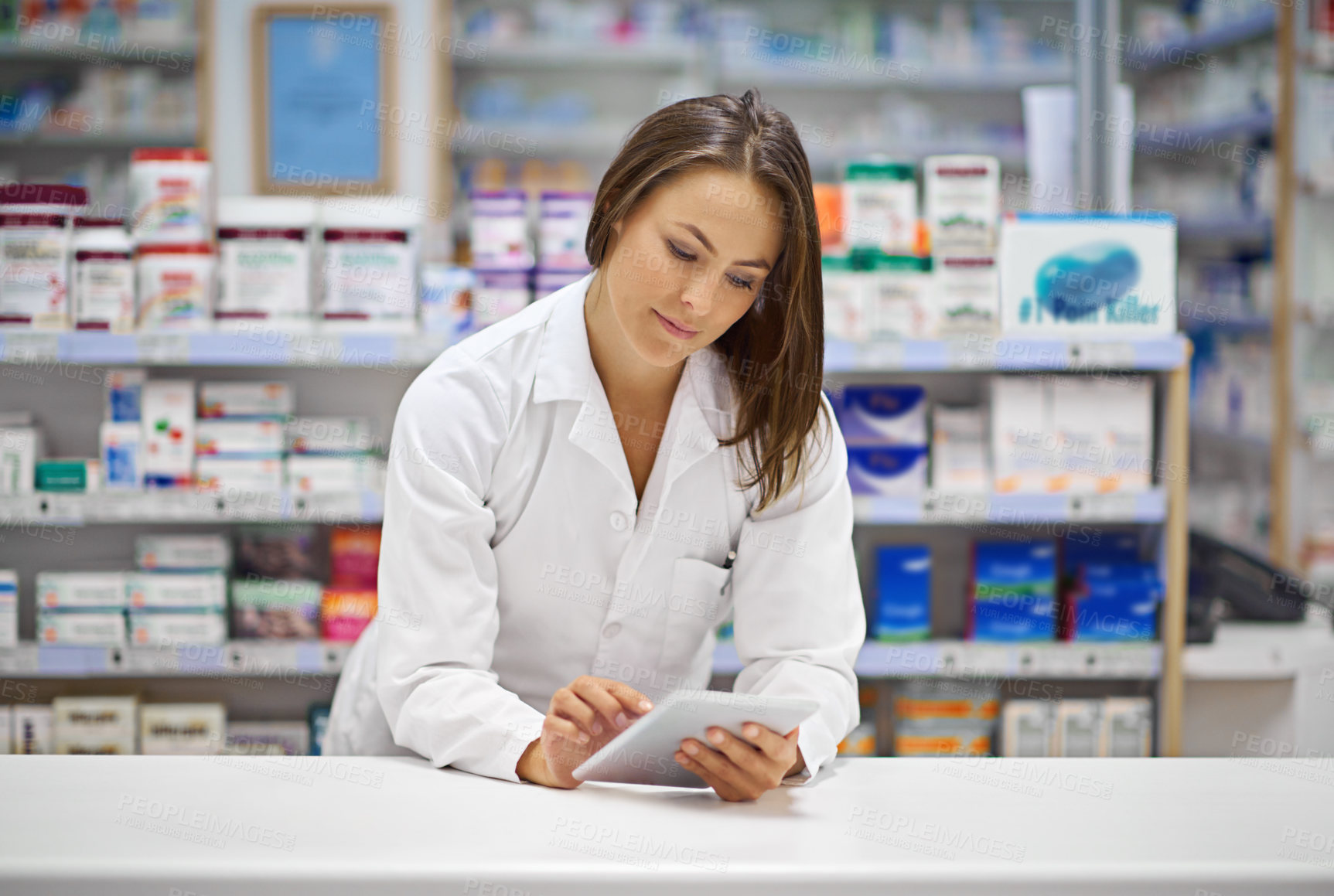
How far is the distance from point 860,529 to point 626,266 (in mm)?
1624

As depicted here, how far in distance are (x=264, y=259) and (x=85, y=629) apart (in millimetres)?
929

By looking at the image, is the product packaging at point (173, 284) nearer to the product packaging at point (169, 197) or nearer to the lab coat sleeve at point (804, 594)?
the product packaging at point (169, 197)

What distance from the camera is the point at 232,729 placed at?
2672mm

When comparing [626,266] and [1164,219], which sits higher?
[1164,219]

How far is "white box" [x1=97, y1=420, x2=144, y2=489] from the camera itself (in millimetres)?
2461

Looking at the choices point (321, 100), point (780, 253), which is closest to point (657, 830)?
A: point (780, 253)

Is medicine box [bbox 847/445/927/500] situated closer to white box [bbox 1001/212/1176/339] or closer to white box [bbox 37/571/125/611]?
white box [bbox 1001/212/1176/339]

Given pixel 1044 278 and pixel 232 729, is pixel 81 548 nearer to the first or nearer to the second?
pixel 232 729

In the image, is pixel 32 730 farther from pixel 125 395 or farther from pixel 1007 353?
pixel 1007 353

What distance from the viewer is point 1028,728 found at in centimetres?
267

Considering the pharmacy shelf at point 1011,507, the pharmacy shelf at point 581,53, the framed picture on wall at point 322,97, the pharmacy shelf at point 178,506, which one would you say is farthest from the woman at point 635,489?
the pharmacy shelf at point 581,53

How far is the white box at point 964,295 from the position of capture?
249 centimetres

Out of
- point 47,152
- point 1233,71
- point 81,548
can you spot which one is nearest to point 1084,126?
point 81,548

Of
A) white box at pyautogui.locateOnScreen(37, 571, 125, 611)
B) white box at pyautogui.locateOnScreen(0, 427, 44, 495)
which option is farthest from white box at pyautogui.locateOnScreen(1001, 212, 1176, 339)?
white box at pyautogui.locateOnScreen(0, 427, 44, 495)
